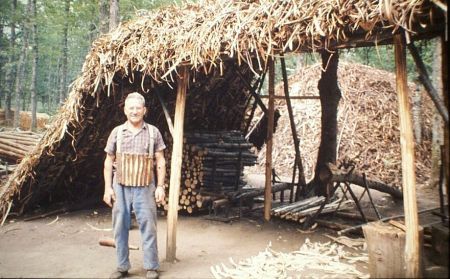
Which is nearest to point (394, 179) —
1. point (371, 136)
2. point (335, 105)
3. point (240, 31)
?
point (371, 136)

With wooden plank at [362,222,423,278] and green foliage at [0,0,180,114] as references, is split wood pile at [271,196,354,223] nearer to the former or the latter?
wooden plank at [362,222,423,278]

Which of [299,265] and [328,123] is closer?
[299,265]

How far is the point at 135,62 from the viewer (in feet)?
18.0

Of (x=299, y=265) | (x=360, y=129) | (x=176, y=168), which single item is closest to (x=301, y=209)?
(x=299, y=265)

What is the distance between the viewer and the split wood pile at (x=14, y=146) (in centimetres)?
1006

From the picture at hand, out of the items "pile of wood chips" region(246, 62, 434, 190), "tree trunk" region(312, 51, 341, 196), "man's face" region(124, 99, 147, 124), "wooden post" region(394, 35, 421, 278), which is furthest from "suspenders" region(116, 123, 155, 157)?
"pile of wood chips" region(246, 62, 434, 190)

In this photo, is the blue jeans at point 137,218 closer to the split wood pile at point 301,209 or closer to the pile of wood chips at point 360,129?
Result: the split wood pile at point 301,209

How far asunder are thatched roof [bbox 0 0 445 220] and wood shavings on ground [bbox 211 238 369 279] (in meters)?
2.38

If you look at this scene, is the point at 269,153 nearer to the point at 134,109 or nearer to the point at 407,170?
the point at 134,109

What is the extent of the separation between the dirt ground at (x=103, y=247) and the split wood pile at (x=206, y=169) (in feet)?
Answer: 1.40

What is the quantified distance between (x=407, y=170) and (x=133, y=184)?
274 cm

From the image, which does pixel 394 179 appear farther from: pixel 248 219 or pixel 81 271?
pixel 81 271

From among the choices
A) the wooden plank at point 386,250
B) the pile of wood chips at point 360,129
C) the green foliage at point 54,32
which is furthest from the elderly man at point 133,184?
the pile of wood chips at point 360,129

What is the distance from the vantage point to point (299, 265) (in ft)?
16.0
